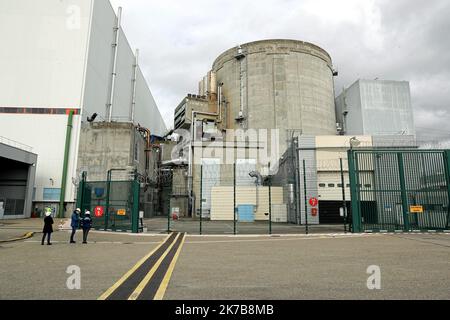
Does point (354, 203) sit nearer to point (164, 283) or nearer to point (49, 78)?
point (164, 283)

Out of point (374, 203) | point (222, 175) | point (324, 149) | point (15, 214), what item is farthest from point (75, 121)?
point (374, 203)

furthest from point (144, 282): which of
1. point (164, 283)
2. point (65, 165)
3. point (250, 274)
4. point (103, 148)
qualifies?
point (65, 165)

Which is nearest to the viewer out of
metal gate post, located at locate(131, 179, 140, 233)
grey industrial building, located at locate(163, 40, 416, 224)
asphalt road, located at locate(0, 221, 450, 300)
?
asphalt road, located at locate(0, 221, 450, 300)

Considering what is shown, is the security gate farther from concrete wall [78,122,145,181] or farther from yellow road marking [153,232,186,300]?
concrete wall [78,122,145,181]

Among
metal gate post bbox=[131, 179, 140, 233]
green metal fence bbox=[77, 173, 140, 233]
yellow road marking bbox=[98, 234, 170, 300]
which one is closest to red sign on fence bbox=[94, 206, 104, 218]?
green metal fence bbox=[77, 173, 140, 233]

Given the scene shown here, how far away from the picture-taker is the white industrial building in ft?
129

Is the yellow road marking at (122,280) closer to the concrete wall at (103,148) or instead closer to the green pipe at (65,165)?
the concrete wall at (103,148)

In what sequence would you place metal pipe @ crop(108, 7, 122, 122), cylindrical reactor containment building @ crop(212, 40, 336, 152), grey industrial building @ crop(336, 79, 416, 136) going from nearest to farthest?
metal pipe @ crop(108, 7, 122, 122)
cylindrical reactor containment building @ crop(212, 40, 336, 152)
grey industrial building @ crop(336, 79, 416, 136)

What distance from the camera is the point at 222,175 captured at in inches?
1774

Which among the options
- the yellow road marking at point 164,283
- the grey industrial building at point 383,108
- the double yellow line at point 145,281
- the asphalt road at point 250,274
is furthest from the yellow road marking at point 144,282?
the grey industrial building at point 383,108

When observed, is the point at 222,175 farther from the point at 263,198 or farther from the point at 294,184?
the point at 294,184

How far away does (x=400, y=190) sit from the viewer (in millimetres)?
20250

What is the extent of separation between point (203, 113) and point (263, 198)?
2445 cm

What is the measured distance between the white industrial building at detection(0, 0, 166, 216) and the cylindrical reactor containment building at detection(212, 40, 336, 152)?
23784mm
